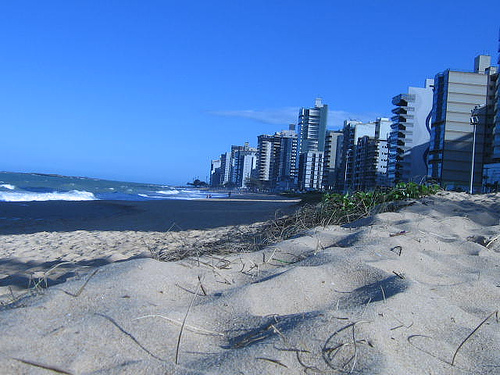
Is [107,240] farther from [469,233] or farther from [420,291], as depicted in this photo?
[420,291]

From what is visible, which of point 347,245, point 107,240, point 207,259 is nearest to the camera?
point 207,259

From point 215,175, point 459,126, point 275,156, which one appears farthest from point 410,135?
point 215,175

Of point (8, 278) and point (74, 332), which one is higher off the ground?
point (74, 332)

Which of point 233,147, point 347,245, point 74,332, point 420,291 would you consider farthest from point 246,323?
point 233,147

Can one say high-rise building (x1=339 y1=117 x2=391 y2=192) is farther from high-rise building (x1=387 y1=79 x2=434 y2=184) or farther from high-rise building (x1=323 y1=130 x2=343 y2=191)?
high-rise building (x1=387 y1=79 x2=434 y2=184)

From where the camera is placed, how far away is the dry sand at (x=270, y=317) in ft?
4.39

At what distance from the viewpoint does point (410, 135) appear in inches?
2662

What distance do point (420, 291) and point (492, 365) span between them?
1.93 feet

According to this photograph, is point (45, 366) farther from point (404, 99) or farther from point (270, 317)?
point (404, 99)

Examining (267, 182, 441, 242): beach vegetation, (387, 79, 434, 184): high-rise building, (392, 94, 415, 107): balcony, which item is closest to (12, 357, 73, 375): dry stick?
(267, 182, 441, 242): beach vegetation

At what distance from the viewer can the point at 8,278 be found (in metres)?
4.01

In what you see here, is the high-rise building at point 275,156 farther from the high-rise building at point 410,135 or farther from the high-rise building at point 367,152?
the high-rise building at point 410,135

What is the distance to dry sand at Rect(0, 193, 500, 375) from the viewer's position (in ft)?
4.39

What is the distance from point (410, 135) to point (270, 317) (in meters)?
71.0
